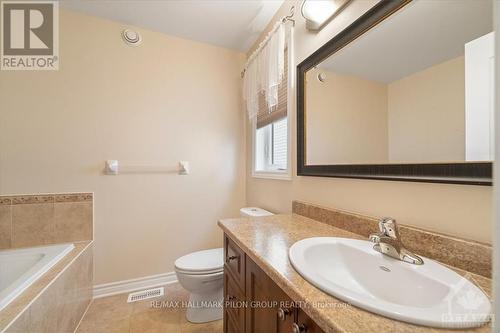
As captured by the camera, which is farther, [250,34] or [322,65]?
[250,34]

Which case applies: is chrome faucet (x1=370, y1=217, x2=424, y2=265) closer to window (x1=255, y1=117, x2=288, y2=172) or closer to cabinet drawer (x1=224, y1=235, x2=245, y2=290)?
cabinet drawer (x1=224, y1=235, x2=245, y2=290)

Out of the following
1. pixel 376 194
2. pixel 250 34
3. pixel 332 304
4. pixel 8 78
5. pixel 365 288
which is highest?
pixel 250 34

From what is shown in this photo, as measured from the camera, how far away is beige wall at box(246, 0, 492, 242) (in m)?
0.63

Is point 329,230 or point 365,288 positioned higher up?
point 329,230

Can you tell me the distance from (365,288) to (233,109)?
1.97m

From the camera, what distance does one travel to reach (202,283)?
1432 millimetres

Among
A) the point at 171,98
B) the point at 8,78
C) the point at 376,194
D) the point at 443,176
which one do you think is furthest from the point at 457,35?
the point at 8,78

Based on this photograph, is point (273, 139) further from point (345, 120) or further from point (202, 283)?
point (202, 283)

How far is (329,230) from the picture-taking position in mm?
1026

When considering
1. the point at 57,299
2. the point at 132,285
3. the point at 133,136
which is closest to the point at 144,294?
the point at 132,285

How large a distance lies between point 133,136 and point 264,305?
177 cm

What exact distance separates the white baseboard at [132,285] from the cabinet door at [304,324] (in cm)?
179

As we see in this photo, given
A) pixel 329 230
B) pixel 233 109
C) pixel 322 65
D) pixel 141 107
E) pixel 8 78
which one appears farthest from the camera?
pixel 233 109

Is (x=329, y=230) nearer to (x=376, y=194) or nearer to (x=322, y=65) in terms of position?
(x=376, y=194)
